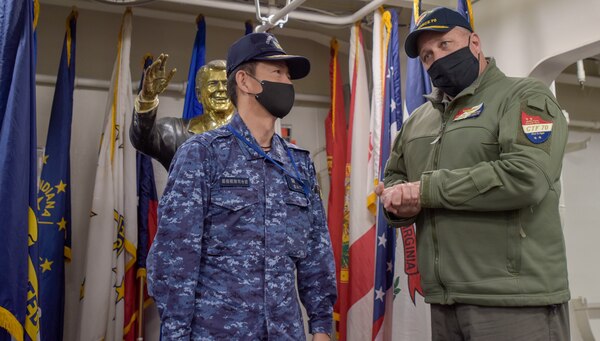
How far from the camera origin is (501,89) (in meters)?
1.74

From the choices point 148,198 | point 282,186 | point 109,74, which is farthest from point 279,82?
point 109,74

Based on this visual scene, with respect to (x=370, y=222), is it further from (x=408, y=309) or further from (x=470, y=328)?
(x=470, y=328)

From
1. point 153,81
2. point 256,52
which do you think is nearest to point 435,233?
point 256,52

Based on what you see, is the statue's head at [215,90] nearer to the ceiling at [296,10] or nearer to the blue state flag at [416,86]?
the ceiling at [296,10]

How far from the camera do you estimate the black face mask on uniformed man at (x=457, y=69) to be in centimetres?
179

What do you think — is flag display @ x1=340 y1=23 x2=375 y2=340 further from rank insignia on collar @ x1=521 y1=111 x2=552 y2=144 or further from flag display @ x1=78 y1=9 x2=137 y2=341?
rank insignia on collar @ x1=521 y1=111 x2=552 y2=144

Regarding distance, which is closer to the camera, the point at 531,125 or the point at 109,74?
the point at 531,125

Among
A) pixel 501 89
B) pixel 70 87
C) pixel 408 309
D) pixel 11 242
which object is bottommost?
pixel 408 309

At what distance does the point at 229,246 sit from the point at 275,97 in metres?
0.48

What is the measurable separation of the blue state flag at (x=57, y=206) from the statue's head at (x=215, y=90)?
1000 millimetres

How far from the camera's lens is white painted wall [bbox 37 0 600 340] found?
8.82 feet

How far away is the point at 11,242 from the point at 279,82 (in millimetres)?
1338

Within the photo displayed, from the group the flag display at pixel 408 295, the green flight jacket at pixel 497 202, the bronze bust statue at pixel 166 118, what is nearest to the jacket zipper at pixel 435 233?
the green flight jacket at pixel 497 202

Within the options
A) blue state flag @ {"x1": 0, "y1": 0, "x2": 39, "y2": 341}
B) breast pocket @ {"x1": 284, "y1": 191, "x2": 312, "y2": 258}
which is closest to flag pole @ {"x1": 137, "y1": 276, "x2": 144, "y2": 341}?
blue state flag @ {"x1": 0, "y1": 0, "x2": 39, "y2": 341}
